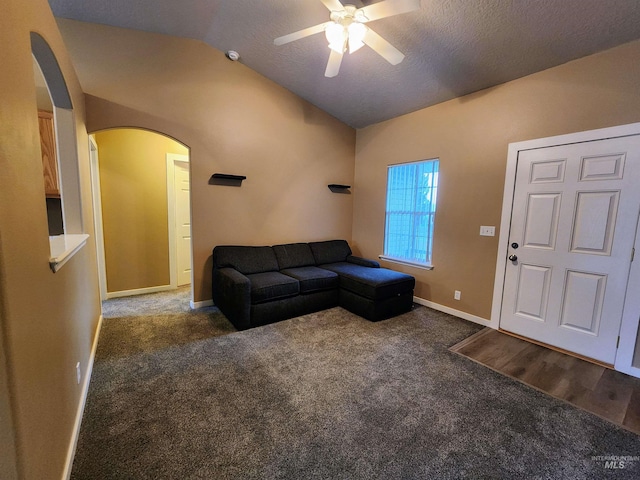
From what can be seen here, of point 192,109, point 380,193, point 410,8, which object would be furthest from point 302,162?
point 410,8

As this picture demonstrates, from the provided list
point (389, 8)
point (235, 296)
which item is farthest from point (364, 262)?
point (389, 8)

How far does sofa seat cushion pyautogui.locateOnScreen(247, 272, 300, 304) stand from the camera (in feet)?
9.93

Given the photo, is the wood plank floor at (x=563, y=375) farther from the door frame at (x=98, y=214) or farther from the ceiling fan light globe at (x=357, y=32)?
the door frame at (x=98, y=214)

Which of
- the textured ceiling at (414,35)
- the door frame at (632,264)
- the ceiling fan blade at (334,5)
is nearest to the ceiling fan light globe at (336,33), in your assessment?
the ceiling fan blade at (334,5)

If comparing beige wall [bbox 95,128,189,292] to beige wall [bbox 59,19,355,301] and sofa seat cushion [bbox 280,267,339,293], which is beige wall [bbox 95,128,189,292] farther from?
sofa seat cushion [bbox 280,267,339,293]

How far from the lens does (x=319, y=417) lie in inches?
69.7

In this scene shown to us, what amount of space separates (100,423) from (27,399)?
982 mm

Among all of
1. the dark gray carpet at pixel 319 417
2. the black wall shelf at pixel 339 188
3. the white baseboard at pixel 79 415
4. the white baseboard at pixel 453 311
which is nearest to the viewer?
the white baseboard at pixel 79 415

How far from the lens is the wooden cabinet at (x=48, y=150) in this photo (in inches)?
103

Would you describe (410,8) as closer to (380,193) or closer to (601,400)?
(380,193)

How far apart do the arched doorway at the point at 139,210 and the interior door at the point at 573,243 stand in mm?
4127

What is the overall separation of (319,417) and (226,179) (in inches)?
115

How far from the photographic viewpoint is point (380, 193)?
14.3 ft

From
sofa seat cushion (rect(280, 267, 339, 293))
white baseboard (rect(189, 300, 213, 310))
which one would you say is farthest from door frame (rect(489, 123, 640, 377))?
white baseboard (rect(189, 300, 213, 310))
